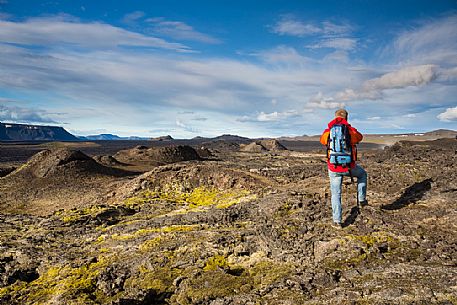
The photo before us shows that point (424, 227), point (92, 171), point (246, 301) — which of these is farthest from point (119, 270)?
point (92, 171)

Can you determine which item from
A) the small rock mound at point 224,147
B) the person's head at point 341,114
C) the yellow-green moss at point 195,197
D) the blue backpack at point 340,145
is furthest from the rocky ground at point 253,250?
the small rock mound at point 224,147

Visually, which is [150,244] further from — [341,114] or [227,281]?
[341,114]

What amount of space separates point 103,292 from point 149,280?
93 cm

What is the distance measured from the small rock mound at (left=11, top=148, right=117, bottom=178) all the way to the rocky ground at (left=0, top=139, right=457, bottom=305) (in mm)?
13107

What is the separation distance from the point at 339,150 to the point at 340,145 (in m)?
0.13

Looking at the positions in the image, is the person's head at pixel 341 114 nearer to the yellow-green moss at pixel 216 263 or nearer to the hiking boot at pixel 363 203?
the hiking boot at pixel 363 203

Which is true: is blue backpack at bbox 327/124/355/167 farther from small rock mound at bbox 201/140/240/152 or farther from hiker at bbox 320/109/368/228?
small rock mound at bbox 201/140/240/152

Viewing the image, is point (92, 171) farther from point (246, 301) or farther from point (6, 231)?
point (246, 301)

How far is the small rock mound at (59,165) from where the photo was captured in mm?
25875

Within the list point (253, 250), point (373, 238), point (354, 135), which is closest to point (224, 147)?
point (354, 135)

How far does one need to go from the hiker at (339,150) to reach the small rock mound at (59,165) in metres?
22.8

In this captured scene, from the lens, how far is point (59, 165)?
2628 centimetres

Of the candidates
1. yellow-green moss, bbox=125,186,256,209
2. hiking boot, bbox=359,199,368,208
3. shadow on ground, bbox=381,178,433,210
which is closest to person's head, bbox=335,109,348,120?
hiking boot, bbox=359,199,368,208

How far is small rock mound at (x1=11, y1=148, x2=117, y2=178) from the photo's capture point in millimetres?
25875
